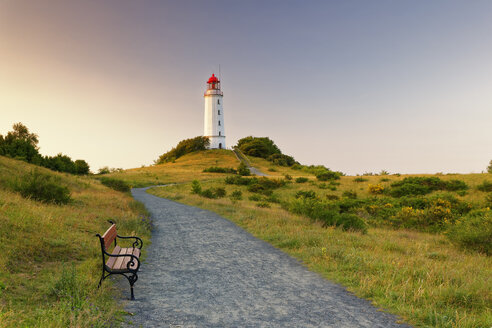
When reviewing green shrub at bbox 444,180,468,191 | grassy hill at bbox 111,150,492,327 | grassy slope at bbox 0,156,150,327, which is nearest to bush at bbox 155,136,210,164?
grassy hill at bbox 111,150,492,327

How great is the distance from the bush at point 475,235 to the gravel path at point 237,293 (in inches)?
283

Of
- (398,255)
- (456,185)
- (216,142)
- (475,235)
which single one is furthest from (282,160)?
(398,255)

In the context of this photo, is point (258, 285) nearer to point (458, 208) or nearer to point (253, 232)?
point (253, 232)

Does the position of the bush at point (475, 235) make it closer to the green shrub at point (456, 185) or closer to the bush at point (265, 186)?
the green shrub at point (456, 185)

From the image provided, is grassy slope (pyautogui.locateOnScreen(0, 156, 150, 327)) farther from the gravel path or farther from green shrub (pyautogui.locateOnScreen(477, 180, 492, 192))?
green shrub (pyautogui.locateOnScreen(477, 180, 492, 192))

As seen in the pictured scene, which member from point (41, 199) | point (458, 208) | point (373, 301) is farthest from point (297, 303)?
point (458, 208)

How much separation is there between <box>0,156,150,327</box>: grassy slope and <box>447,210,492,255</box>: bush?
11808 millimetres

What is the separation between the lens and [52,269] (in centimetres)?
635

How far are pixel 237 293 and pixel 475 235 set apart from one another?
9523 millimetres

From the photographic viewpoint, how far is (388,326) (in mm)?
4637

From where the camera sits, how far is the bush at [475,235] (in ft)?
33.8

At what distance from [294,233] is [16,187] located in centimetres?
1235

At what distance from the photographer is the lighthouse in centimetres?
7500

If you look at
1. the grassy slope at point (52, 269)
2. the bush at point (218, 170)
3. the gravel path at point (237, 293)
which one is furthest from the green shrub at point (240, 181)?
the gravel path at point (237, 293)
